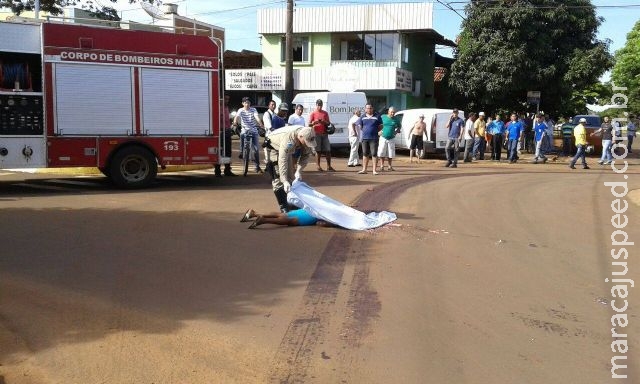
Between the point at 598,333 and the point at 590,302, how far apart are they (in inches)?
31.4

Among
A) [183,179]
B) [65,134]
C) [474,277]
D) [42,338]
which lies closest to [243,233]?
[474,277]

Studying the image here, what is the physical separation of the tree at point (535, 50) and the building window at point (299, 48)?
8.51m

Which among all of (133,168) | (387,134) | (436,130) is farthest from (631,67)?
(133,168)

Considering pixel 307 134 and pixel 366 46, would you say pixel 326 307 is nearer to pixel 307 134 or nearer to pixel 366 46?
pixel 307 134

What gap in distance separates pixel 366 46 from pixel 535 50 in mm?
8549

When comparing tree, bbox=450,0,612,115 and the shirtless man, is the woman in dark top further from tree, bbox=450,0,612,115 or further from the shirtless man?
tree, bbox=450,0,612,115

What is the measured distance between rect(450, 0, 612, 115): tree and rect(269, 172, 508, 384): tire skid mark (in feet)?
70.1

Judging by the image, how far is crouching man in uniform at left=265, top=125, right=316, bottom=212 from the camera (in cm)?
789

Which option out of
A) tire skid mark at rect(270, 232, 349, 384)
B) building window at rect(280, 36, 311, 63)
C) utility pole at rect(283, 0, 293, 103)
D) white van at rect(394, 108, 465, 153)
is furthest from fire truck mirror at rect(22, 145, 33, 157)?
building window at rect(280, 36, 311, 63)

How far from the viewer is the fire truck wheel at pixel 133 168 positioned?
38.4ft

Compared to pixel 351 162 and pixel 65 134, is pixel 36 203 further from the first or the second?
pixel 351 162

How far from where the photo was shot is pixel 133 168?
1208cm

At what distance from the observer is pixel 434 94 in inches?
1478

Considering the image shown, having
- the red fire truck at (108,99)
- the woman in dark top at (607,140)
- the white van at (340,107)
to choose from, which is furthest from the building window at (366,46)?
the red fire truck at (108,99)
